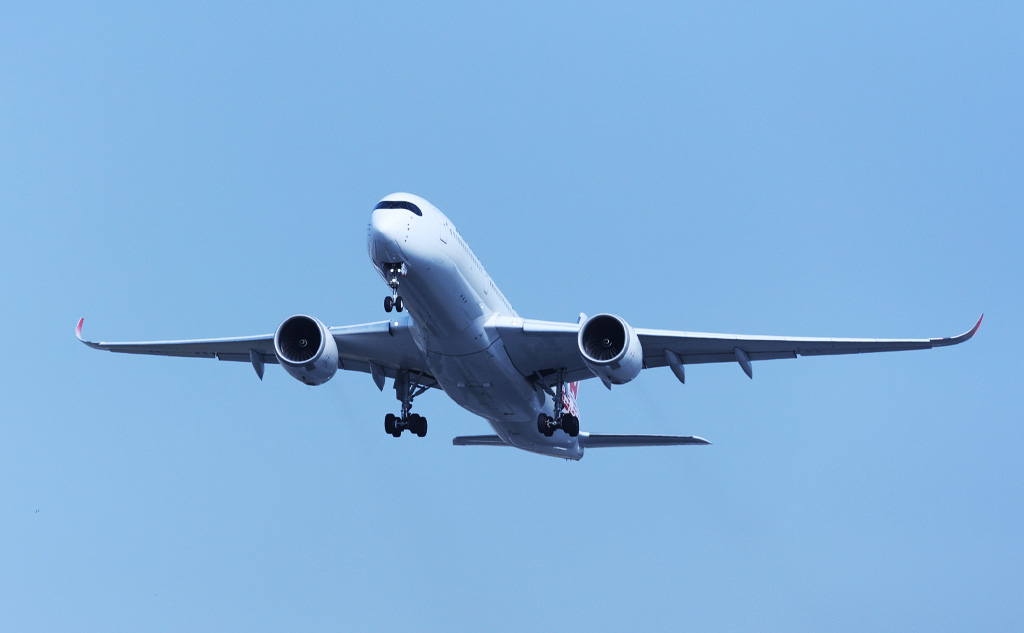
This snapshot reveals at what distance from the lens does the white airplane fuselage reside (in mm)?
25844

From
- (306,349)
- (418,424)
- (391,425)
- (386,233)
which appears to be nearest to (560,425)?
(418,424)

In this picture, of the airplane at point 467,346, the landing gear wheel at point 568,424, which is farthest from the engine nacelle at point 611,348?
the landing gear wheel at point 568,424

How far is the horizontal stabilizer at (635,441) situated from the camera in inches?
1288

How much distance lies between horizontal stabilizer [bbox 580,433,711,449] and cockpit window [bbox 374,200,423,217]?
10.9 metres

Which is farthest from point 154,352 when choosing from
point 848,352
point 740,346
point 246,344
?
point 848,352

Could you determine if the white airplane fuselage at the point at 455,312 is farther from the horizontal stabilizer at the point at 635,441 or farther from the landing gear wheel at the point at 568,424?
the horizontal stabilizer at the point at 635,441

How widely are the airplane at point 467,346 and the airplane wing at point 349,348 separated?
0.12ft

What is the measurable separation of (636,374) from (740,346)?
10.5 ft

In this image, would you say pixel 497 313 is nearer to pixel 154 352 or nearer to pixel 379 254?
pixel 379 254

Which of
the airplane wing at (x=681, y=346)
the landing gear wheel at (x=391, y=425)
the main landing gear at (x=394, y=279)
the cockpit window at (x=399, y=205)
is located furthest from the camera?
the landing gear wheel at (x=391, y=425)

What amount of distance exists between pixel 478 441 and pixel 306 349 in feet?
27.6

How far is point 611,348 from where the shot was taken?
28.4 m

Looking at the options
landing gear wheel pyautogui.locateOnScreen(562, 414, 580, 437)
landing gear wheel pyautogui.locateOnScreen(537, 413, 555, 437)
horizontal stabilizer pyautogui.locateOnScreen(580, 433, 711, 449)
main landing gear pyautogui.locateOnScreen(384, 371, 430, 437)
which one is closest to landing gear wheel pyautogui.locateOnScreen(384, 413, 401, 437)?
main landing gear pyautogui.locateOnScreen(384, 371, 430, 437)

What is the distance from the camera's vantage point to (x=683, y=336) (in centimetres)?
2914
